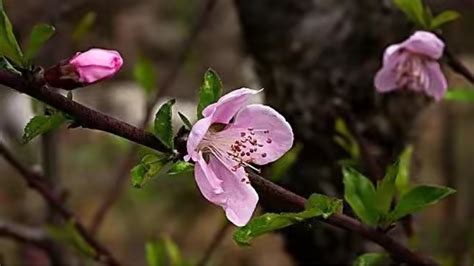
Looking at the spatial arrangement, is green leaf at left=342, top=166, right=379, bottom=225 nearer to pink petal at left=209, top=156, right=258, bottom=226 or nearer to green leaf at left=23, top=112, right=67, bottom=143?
pink petal at left=209, top=156, right=258, bottom=226

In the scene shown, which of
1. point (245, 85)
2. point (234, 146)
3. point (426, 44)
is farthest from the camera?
point (245, 85)

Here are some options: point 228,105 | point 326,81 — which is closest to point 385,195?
point 228,105

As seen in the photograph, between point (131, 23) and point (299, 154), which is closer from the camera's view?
point (299, 154)

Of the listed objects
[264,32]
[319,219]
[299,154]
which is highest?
[319,219]

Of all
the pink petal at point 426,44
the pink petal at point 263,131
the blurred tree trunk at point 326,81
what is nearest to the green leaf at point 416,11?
the pink petal at point 426,44

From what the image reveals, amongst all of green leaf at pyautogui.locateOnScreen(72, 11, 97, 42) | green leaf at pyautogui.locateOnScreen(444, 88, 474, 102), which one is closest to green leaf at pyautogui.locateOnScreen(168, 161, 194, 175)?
green leaf at pyautogui.locateOnScreen(444, 88, 474, 102)

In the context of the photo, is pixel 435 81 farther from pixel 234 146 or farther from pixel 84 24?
pixel 84 24

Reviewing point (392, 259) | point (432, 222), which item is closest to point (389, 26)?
point (392, 259)

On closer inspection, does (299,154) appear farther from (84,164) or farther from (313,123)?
(84,164)
